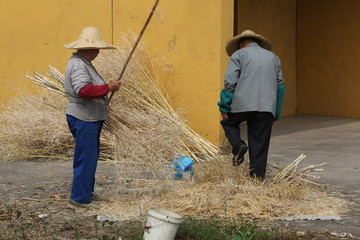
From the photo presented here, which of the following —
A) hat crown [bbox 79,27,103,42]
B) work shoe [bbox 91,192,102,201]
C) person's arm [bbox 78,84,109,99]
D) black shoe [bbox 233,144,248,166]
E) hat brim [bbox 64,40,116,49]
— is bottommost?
work shoe [bbox 91,192,102,201]

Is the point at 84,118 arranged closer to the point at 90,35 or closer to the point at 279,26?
the point at 90,35

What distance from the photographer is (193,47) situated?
970 centimetres

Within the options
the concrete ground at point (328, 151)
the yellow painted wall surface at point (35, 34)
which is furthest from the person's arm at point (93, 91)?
the yellow painted wall surface at point (35, 34)

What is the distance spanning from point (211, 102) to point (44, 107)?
6.77ft

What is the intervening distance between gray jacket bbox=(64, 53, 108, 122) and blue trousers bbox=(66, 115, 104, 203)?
6cm

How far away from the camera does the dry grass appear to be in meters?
6.32

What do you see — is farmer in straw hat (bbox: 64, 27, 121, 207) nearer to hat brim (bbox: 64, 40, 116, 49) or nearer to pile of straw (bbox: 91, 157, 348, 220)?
hat brim (bbox: 64, 40, 116, 49)

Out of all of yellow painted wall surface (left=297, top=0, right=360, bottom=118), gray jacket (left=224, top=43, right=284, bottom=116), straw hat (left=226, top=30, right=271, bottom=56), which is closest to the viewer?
gray jacket (left=224, top=43, right=284, bottom=116)

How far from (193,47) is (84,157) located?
3.65 meters

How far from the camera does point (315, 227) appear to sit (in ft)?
18.9

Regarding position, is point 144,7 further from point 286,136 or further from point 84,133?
point 84,133

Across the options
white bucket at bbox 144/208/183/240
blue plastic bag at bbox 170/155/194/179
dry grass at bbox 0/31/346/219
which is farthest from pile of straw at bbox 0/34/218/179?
white bucket at bbox 144/208/183/240

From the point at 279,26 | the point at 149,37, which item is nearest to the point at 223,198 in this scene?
the point at 149,37

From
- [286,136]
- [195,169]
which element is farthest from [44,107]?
[286,136]
